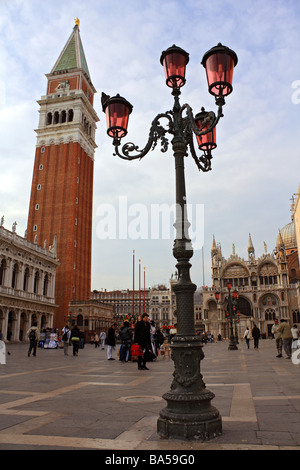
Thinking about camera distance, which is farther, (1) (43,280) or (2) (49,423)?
(1) (43,280)

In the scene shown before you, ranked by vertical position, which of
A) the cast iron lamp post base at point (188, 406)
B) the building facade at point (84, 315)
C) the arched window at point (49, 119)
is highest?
the arched window at point (49, 119)

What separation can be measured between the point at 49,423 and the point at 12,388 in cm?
312

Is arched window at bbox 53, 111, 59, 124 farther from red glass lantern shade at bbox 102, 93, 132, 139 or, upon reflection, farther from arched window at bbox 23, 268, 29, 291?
red glass lantern shade at bbox 102, 93, 132, 139

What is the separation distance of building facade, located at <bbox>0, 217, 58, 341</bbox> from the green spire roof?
32915 mm

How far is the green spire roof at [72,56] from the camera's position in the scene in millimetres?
57438

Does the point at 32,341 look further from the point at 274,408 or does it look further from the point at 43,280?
the point at 43,280

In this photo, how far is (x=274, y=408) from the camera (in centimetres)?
465

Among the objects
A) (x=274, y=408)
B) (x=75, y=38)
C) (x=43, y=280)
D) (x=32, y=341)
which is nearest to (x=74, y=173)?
(x=43, y=280)

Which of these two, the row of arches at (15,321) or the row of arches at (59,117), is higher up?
the row of arches at (59,117)

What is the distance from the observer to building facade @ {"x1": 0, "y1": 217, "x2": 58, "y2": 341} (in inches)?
1238

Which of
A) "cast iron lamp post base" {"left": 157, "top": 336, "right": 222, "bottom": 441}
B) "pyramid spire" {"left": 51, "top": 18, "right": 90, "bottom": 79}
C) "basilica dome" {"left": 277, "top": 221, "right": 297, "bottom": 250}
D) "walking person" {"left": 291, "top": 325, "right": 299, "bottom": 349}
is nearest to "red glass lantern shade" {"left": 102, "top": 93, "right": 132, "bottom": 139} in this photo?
"cast iron lamp post base" {"left": 157, "top": 336, "right": 222, "bottom": 441}

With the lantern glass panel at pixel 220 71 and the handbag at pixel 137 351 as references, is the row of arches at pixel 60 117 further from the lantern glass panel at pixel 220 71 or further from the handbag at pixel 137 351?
the lantern glass panel at pixel 220 71

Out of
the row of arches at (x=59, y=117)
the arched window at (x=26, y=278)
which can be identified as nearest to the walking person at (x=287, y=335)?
the arched window at (x=26, y=278)

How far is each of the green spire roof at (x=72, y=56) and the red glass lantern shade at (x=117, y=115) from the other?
2278 inches
